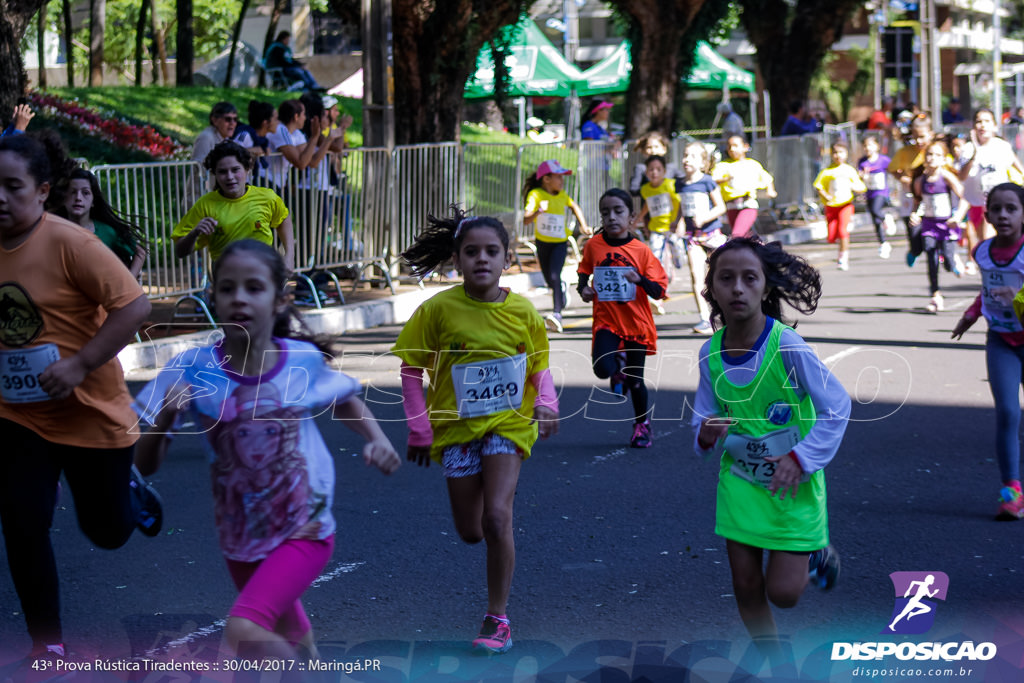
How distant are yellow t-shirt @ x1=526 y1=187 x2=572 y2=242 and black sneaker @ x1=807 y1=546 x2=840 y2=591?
28.1ft

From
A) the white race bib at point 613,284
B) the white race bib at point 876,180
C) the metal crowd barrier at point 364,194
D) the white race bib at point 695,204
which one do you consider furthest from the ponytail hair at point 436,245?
the white race bib at point 876,180

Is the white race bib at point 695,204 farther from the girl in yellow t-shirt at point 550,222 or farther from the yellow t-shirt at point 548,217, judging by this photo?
the yellow t-shirt at point 548,217

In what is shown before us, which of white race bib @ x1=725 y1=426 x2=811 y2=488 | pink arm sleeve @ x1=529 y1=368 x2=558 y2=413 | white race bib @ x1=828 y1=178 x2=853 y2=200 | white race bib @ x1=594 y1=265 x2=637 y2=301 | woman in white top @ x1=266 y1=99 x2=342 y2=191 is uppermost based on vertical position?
woman in white top @ x1=266 y1=99 x2=342 y2=191

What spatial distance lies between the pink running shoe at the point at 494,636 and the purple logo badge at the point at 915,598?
137 cm

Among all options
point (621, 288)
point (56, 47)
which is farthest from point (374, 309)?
point (56, 47)

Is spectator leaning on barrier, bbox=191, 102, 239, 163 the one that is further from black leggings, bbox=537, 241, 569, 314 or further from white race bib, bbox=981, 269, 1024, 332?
white race bib, bbox=981, 269, 1024, 332

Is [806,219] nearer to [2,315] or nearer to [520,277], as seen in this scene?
[520,277]

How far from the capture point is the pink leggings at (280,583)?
342 cm

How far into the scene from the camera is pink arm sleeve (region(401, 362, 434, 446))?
15.0 ft

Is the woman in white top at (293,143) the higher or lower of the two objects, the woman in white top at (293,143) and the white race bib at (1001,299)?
the higher

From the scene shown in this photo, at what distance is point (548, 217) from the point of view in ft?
41.1

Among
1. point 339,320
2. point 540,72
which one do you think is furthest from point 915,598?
point 540,72

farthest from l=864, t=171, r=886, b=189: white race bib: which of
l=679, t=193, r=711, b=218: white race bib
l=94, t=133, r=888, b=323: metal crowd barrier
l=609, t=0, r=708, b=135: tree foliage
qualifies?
l=679, t=193, r=711, b=218: white race bib

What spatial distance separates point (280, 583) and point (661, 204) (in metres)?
10.0
